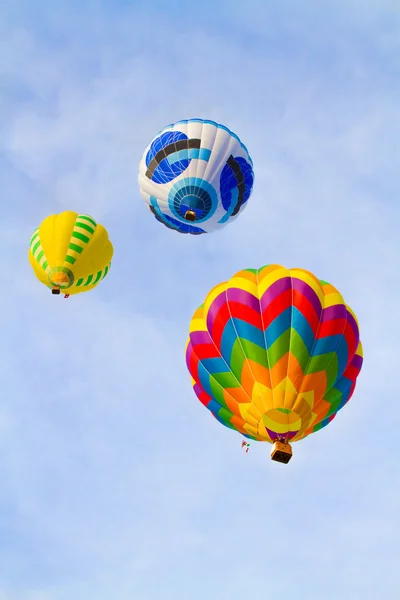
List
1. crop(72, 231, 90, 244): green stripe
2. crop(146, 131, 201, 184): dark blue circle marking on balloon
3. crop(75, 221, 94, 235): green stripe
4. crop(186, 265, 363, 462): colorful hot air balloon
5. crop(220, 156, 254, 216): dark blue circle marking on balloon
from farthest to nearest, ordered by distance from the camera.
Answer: crop(75, 221, 94, 235): green stripe, crop(72, 231, 90, 244): green stripe, crop(220, 156, 254, 216): dark blue circle marking on balloon, crop(146, 131, 201, 184): dark blue circle marking on balloon, crop(186, 265, 363, 462): colorful hot air balloon

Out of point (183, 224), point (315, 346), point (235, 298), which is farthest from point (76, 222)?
point (315, 346)

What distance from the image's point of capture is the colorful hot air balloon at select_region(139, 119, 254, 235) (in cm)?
2725

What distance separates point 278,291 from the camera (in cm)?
2175

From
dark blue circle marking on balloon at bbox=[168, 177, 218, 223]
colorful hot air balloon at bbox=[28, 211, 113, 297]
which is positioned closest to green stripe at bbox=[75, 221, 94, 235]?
colorful hot air balloon at bbox=[28, 211, 113, 297]

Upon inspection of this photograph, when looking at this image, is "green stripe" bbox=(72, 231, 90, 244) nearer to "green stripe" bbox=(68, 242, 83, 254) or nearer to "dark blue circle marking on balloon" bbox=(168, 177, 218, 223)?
"green stripe" bbox=(68, 242, 83, 254)

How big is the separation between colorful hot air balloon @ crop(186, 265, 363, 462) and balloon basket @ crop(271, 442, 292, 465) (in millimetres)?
24

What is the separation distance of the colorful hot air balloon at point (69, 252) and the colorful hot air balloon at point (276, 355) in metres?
7.54

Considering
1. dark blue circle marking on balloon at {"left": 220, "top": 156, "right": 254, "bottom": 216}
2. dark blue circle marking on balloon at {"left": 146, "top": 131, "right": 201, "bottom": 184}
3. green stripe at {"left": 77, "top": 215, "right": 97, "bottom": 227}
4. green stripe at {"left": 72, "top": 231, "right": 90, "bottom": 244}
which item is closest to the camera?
dark blue circle marking on balloon at {"left": 146, "top": 131, "right": 201, "bottom": 184}

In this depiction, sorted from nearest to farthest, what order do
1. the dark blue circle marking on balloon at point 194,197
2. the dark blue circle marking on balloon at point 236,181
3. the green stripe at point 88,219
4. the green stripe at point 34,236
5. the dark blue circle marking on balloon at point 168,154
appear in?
the dark blue circle marking on balloon at point 194,197
the dark blue circle marking on balloon at point 168,154
the dark blue circle marking on balloon at point 236,181
the green stripe at point 34,236
the green stripe at point 88,219

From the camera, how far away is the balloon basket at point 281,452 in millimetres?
20391

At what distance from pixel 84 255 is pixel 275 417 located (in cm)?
1094

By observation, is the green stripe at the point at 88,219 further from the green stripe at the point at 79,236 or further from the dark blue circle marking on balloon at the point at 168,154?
the dark blue circle marking on balloon at the point at 168,154

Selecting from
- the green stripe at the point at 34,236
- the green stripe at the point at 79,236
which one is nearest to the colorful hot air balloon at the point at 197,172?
the green stripe at the point at 79,236

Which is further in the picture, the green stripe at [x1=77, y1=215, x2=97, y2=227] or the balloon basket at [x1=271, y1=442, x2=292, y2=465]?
the green stripe at [x1=77, y1=215, x2=97, y2=227]
